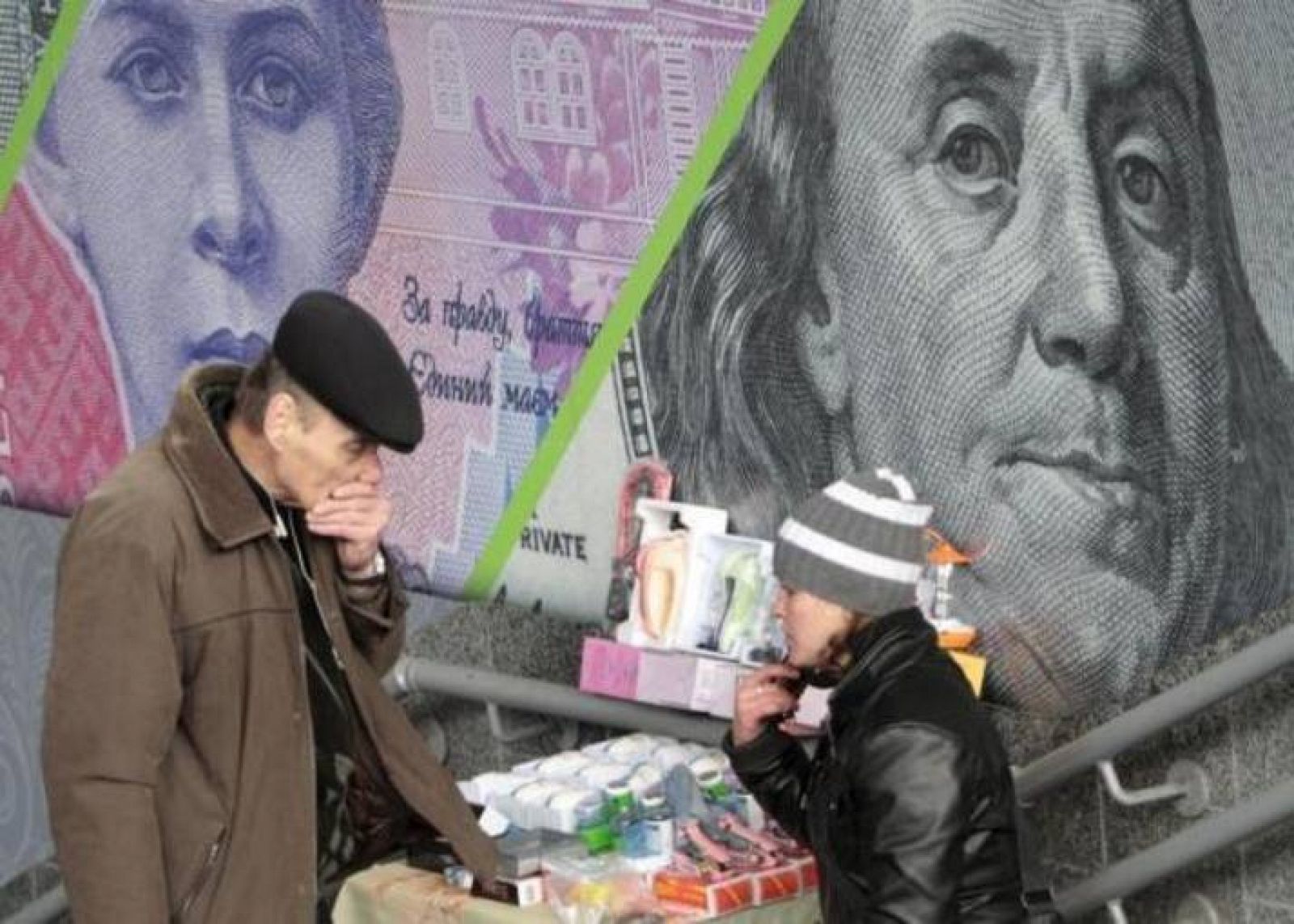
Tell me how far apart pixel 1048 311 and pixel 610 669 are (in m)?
1.26

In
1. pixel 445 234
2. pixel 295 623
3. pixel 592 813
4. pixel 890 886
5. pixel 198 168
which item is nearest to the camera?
pixel 890 886

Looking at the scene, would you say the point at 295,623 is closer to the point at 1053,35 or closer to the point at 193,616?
the point at 193,616

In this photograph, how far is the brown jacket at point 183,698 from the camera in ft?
13.5

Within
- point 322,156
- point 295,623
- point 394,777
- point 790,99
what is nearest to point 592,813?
point 394,777

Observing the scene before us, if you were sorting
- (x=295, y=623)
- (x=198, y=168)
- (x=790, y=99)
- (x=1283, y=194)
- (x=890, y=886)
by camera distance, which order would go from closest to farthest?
(x=890, y=886), (x=295, y=623), (x=1283, y=194), (x=790, y=99), (x=198, y=168)

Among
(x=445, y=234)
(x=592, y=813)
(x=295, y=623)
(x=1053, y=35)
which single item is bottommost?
(x=592, y=813)

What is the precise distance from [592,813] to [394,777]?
81 centimetres

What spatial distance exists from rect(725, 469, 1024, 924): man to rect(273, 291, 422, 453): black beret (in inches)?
26.9

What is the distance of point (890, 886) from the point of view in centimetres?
403

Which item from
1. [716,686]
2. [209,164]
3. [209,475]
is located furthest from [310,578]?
[209,164]

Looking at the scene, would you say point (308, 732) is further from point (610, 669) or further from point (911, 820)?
point (610, 669)

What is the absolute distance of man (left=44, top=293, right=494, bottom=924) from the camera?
412 centimetres

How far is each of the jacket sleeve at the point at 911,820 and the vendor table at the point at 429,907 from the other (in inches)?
40.1

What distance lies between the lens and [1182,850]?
15.9ft
